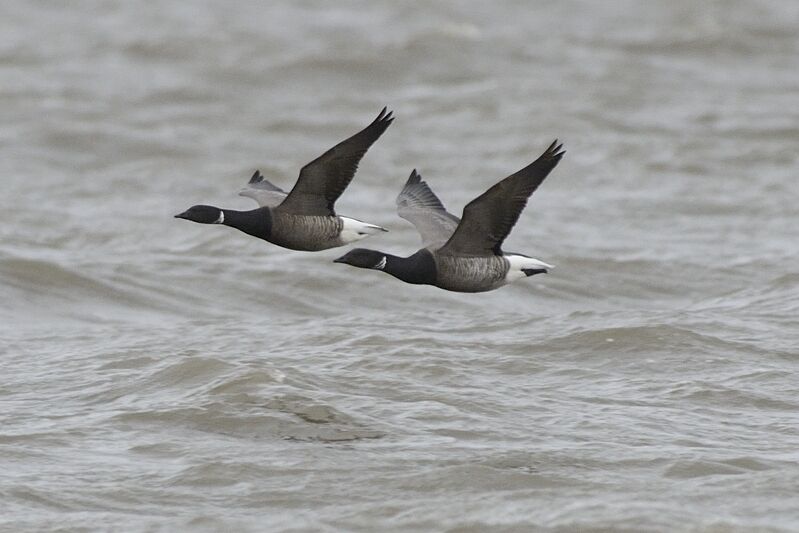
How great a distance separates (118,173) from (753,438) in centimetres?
1339

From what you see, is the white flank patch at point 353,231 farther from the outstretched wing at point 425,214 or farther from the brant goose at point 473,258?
the outstretched wing at point 425,214

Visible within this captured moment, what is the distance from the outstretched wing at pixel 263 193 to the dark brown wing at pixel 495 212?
4.67 ft

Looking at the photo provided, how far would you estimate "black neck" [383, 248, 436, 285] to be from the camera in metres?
11.4

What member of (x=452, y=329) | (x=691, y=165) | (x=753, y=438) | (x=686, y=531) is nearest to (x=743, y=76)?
(x=691, y=165)

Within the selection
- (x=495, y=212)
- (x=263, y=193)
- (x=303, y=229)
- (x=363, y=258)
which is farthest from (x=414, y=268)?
(x=263, y=193)

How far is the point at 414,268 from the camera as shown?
11461 mm

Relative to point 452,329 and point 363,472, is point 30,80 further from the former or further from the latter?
point 363,472

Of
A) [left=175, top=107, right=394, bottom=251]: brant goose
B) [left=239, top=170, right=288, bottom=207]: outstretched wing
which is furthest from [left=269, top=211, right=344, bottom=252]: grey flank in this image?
[left=239, top=170, right=288, bottom=207]: outstretched wing

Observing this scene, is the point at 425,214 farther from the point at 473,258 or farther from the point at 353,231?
the point at 473,258

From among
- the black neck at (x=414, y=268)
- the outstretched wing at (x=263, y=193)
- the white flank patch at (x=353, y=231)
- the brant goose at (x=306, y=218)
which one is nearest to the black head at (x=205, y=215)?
the brant goose at (x=306, y=218)

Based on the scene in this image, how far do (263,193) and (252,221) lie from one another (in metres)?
0.87

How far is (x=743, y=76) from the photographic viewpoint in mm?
30156

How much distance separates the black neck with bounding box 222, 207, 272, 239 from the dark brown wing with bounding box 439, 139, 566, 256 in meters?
1.19

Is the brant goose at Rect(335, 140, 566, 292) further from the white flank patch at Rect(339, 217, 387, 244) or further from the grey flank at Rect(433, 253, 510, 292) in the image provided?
the white flank patch at Rect(339, 217, 387, 244)
